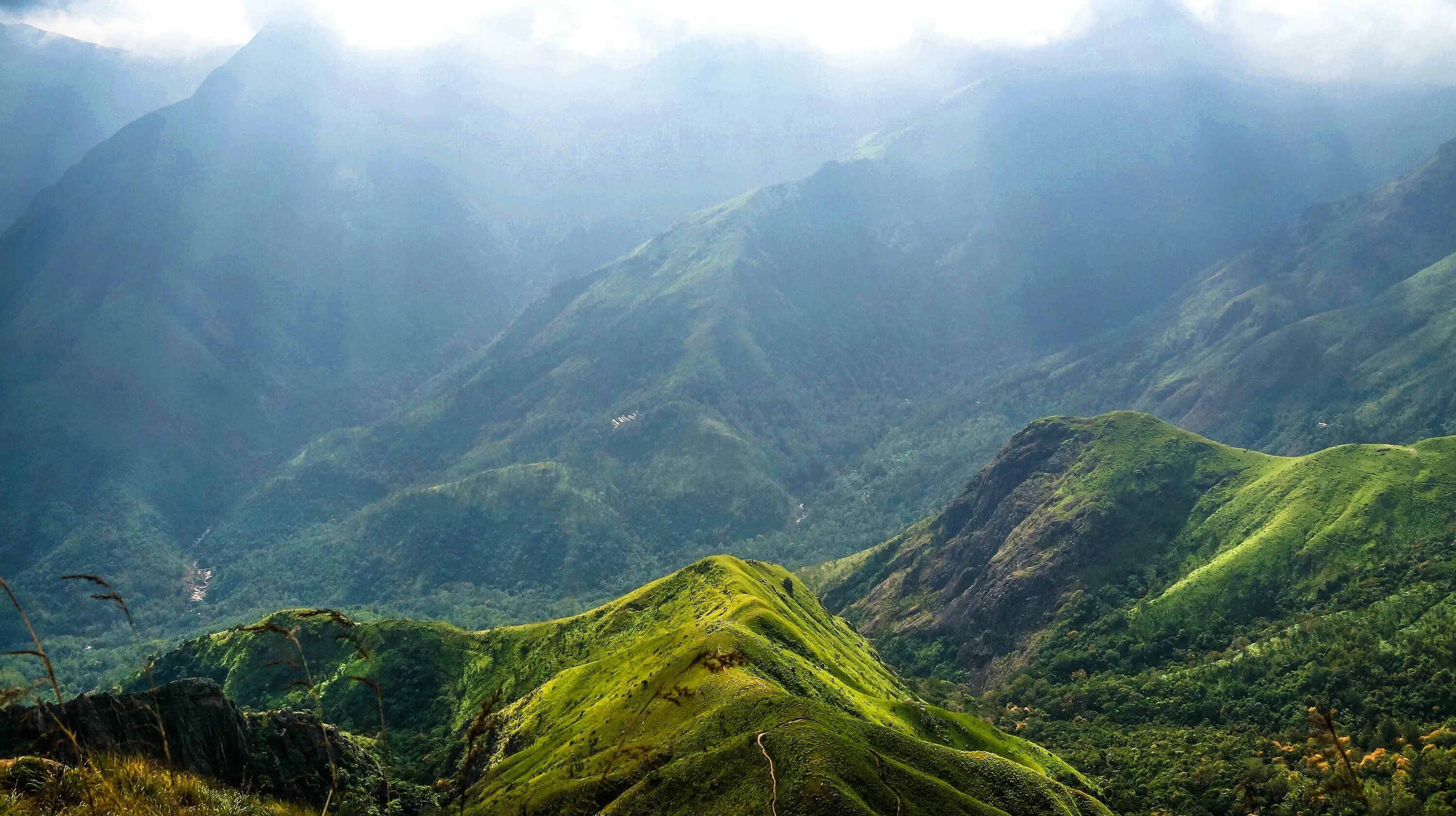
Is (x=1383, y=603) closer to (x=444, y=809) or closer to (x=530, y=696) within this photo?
(x=530, y=696)

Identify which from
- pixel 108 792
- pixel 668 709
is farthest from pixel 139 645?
pixel 668 709

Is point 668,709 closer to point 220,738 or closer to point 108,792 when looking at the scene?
point 220,738

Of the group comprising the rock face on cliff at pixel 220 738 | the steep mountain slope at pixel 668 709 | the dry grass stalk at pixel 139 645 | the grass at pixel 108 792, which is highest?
the dry grass stalk at pixel 139 645

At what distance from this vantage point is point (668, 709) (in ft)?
297

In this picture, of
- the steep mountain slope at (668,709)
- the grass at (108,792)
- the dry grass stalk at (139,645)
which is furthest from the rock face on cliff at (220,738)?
the dry grass stalk at (139,645)

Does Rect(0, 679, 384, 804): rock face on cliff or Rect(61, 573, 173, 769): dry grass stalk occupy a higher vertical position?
Rect(61, 573, 173, 769): dry grass stalk

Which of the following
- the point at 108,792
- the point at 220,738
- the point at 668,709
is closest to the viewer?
the point at 108,792

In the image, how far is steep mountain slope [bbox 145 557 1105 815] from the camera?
62.7m

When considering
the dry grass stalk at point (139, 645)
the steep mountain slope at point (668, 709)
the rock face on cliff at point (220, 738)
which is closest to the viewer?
the dry grass stalk at point (139, 645)

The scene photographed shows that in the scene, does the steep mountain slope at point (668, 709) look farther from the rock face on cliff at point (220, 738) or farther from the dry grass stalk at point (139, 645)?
the rock face on cliff at point (220, 738)

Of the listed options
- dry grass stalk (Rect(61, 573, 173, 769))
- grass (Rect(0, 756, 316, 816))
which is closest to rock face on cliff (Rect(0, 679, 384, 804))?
grass (Rect(0, 756, 316, 816))

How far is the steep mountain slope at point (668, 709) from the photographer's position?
2468 inches

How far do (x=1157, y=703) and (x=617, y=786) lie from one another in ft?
504

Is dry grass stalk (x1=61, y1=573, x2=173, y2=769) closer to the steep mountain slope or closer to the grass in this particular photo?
the grass
